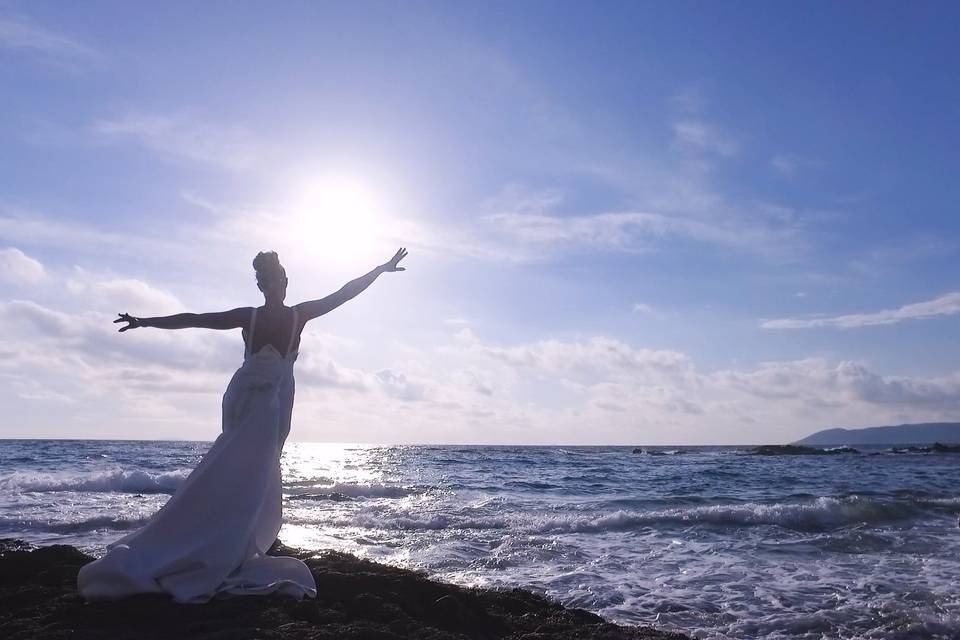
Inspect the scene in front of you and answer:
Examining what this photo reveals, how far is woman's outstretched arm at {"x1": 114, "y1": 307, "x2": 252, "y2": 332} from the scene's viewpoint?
4.83m

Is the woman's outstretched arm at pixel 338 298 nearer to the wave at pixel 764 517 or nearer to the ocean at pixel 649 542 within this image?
the ocean at pixel 649 542

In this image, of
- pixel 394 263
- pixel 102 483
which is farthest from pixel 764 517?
pixel 102 483

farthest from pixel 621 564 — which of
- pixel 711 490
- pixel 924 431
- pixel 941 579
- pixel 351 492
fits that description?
pixel 924 431

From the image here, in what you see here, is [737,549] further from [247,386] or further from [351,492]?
[351,492]

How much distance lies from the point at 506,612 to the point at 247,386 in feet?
9.39

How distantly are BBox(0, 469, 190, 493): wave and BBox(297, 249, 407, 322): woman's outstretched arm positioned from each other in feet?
49.3

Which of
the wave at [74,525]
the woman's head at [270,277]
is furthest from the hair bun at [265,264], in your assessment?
the wave at [74,525]

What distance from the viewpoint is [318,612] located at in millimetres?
4703

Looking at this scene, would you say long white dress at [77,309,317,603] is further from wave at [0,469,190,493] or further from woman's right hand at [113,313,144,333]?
wave at [0,469,190,493]

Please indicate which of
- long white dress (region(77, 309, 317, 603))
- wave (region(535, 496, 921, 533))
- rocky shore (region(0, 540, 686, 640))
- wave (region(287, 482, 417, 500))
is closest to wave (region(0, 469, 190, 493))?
wave (region(287, 482, 417, 500))

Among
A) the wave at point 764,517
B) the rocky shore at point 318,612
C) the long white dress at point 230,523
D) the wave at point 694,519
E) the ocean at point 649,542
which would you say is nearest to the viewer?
the rocky shore at point 318,612

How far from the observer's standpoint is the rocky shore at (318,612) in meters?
4.18

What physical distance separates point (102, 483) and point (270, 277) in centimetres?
1781

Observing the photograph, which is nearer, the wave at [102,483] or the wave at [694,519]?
the wave at [694,519]
